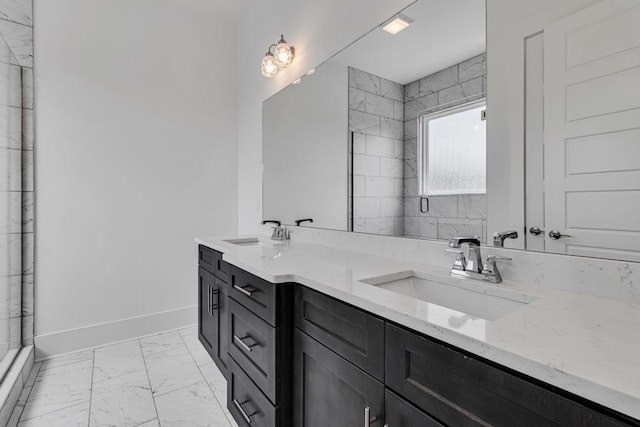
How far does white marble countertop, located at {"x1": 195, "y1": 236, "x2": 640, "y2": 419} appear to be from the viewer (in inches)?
17.3

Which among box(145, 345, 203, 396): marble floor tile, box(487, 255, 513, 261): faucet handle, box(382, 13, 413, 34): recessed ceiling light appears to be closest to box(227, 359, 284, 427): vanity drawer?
box(145, 345, 203, 396): marble floor tile

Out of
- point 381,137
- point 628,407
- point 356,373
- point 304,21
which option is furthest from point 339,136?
point 628,407

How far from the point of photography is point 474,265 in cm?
103

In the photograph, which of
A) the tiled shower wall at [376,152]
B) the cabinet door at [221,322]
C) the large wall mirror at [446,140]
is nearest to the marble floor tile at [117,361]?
the cabinet door at [221,322]

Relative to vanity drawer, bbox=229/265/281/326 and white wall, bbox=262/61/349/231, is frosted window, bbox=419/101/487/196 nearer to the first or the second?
white wall, bbox=262/61/349/231

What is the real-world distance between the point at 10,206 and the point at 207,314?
146 centimetres

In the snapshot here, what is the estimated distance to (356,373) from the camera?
834mm

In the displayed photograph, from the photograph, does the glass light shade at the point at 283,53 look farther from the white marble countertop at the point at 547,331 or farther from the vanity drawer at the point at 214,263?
the white marble countertop at the point at 547,331

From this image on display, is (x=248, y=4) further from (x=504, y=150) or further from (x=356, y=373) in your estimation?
(x=356, y=373)

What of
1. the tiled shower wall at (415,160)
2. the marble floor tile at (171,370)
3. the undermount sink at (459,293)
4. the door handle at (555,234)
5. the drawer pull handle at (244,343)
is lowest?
the marble floor tile at (171,370)

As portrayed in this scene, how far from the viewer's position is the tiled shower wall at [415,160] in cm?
115

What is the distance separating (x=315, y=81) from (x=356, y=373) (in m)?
1.72

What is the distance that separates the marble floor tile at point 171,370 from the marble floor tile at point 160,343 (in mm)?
70

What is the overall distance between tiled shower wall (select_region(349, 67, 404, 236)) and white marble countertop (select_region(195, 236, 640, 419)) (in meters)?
0.49
